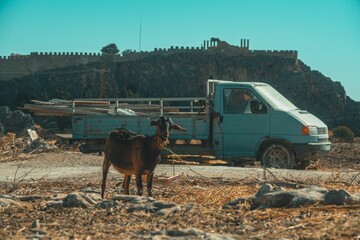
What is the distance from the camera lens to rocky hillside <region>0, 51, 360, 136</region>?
85531mm

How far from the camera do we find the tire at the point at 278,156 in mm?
16516

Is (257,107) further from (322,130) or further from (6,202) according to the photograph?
(6,202)

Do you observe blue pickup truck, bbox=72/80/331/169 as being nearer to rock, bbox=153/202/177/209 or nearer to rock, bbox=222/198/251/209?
rock, bbox=222/198/251/209

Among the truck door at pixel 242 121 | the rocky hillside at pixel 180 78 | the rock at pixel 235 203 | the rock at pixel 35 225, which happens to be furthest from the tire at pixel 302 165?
the rocky hillside at pixel 180 78

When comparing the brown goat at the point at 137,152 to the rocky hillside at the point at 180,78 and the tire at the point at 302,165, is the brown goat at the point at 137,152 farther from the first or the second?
the rocky hillside at the point at 180,78

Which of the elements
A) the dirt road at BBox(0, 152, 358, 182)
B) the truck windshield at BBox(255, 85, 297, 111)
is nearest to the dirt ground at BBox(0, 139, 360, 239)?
the dirt road at BBox(0, 152, 358, 182)

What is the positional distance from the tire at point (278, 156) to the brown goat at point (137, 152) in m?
6.81

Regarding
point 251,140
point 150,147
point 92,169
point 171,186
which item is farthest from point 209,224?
point 251,140

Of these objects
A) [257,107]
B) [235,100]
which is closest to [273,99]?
[257,107]

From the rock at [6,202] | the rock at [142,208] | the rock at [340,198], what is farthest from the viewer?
the rock at [6,202]

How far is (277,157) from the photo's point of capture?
16609mm

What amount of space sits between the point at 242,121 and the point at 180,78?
7334 centimetres

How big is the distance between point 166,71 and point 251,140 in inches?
2933

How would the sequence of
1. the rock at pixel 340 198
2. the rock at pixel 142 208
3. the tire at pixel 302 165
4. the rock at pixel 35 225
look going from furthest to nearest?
the tire at pixel 302 165 < the rock at pixel 340 198 < the rock at pixel 142 208 < the rock at pixel 35 225
